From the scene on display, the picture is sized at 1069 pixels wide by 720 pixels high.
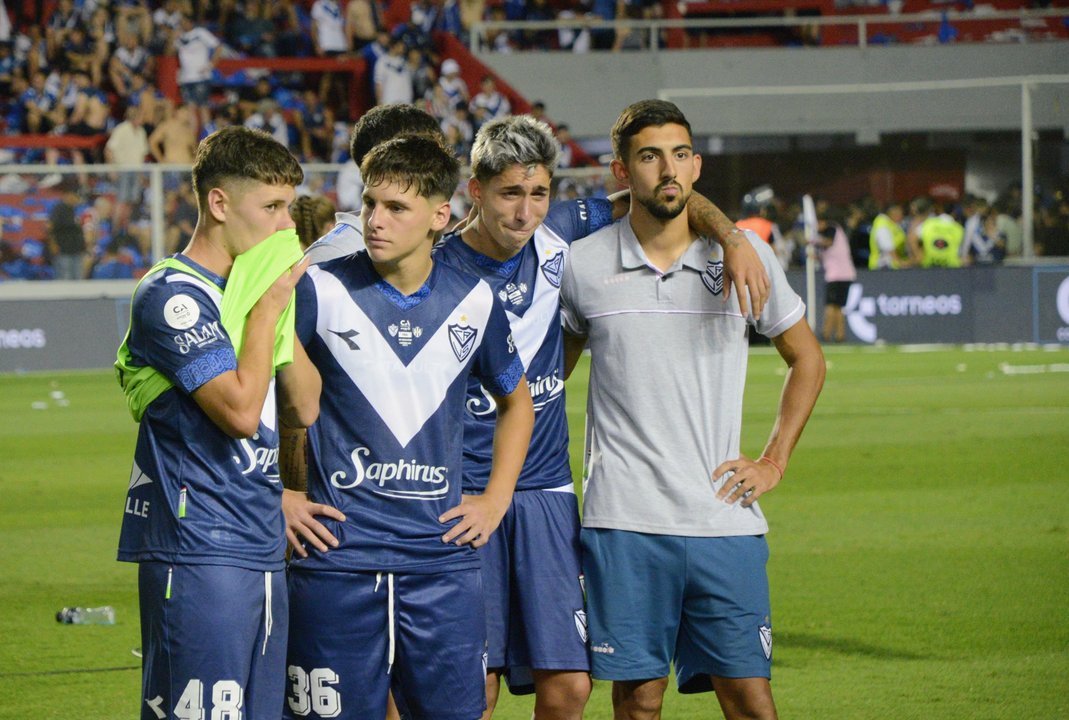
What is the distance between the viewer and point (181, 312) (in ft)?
11.8

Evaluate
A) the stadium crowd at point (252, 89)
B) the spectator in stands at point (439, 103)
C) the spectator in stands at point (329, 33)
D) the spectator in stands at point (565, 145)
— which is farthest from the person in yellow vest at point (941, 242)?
the spectator in stands at point (329, 33)

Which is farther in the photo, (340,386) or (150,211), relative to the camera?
(150,211)

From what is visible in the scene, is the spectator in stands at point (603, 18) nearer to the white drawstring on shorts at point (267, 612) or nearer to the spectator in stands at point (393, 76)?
the spectator in stands at point (393, 76)

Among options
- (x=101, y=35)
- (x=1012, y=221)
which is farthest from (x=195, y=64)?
(x=1012, y=221)

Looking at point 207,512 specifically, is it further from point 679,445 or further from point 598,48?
point 598,48

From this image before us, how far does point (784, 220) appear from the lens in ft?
99.6

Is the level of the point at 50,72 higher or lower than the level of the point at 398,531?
higher

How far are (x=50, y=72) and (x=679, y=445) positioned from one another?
24.1 metres

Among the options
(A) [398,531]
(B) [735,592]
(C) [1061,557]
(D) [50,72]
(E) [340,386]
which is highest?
(D) [50,72]

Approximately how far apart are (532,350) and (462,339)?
0.63 meters

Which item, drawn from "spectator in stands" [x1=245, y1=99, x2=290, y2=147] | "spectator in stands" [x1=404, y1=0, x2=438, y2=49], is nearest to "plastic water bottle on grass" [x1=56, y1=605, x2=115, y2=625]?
"spectator in stands" [x1=245, y1=99, x2=290, y2=147]

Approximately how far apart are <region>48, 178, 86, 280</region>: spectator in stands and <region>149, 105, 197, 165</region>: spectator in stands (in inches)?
112

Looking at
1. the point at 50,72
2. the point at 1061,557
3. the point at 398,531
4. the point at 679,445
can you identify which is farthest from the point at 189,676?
the point at 50,72

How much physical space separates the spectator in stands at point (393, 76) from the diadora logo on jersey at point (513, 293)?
74.9 feet
